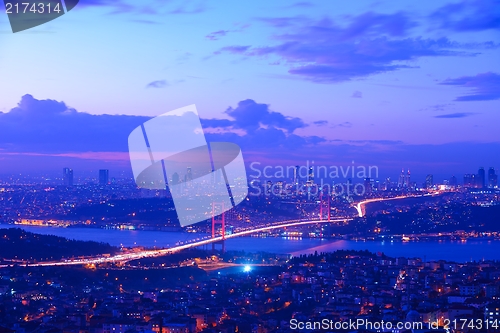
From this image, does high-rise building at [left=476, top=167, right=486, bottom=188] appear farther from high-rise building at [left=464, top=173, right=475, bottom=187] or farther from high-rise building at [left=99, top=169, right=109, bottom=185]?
high-rise building at [left=99, top=169, right=109, bottom=185]

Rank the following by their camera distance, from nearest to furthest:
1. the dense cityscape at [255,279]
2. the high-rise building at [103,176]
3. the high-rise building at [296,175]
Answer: the dense cityscape at [255,279] < the high-rise building at [296,175] < the high-rise building at [103,176]

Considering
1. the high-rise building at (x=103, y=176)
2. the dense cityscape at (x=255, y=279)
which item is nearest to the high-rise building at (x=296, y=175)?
the dense cityscape at (x=255, y=279)

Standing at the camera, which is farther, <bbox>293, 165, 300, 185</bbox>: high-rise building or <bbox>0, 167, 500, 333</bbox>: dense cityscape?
<bbox>293, 165, 300, 185</bbox>: high-rise building

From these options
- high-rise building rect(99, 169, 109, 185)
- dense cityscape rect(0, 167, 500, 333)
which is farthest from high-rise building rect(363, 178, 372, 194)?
high-rise building rect(99, 169, 109, 185)

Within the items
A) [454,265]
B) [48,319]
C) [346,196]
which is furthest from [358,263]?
[346,196]

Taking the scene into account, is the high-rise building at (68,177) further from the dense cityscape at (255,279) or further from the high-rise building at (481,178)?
the high-rise building at (481,178)

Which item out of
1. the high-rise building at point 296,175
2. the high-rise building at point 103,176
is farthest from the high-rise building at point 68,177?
the high-rise building at point 296,175

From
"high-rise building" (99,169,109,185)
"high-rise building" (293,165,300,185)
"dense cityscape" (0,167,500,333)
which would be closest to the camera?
"dense cityscape" (0,167,500,333)

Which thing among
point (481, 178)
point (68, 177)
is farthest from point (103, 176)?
point (481, 178)

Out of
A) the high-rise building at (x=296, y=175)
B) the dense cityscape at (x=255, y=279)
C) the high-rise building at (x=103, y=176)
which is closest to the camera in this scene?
the dense cityscape at (x=255, y=279)

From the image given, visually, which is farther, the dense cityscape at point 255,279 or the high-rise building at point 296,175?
the high-rise building at point 296,175

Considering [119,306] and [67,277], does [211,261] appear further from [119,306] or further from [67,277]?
[119,306]
